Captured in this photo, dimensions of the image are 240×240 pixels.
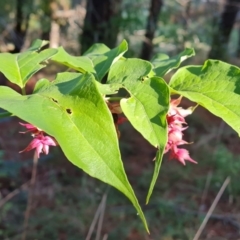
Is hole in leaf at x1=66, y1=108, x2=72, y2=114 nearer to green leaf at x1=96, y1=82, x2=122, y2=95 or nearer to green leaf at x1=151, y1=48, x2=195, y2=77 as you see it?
green leaf at x1=96, y1=82, x2=122, y2=95

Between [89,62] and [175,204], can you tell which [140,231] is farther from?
[89,62]

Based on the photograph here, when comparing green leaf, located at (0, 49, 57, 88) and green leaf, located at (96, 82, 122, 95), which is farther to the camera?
green leaf, located at (0, 49, 57, 88)

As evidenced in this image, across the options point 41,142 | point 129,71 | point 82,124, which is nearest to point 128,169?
point 41,142

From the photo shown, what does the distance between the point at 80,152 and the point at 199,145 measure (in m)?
4.41

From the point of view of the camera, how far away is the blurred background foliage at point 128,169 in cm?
335

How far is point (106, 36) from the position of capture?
16.3 ft

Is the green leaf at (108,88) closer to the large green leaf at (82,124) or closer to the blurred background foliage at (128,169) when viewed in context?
the large green leaf at (82,124)

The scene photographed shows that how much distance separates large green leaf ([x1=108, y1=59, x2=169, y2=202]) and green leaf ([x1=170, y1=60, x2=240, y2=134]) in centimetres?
5

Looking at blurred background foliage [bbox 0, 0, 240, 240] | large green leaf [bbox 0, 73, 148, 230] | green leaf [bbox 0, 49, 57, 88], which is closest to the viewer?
large green leaf [bbox 0, 73, 148, 230]

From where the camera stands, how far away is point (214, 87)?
1.98 feet

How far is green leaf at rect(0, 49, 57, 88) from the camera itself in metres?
0.67

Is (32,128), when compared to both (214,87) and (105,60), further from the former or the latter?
(214,87)

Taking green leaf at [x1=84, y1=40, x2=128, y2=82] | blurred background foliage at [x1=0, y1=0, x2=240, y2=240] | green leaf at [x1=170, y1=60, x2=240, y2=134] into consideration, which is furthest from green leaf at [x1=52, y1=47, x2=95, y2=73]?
blurred background foliage at [x1=0, y1=0, x2=240, y2=240]

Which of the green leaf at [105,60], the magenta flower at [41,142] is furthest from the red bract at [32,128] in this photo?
the green leaf at [105,60]
